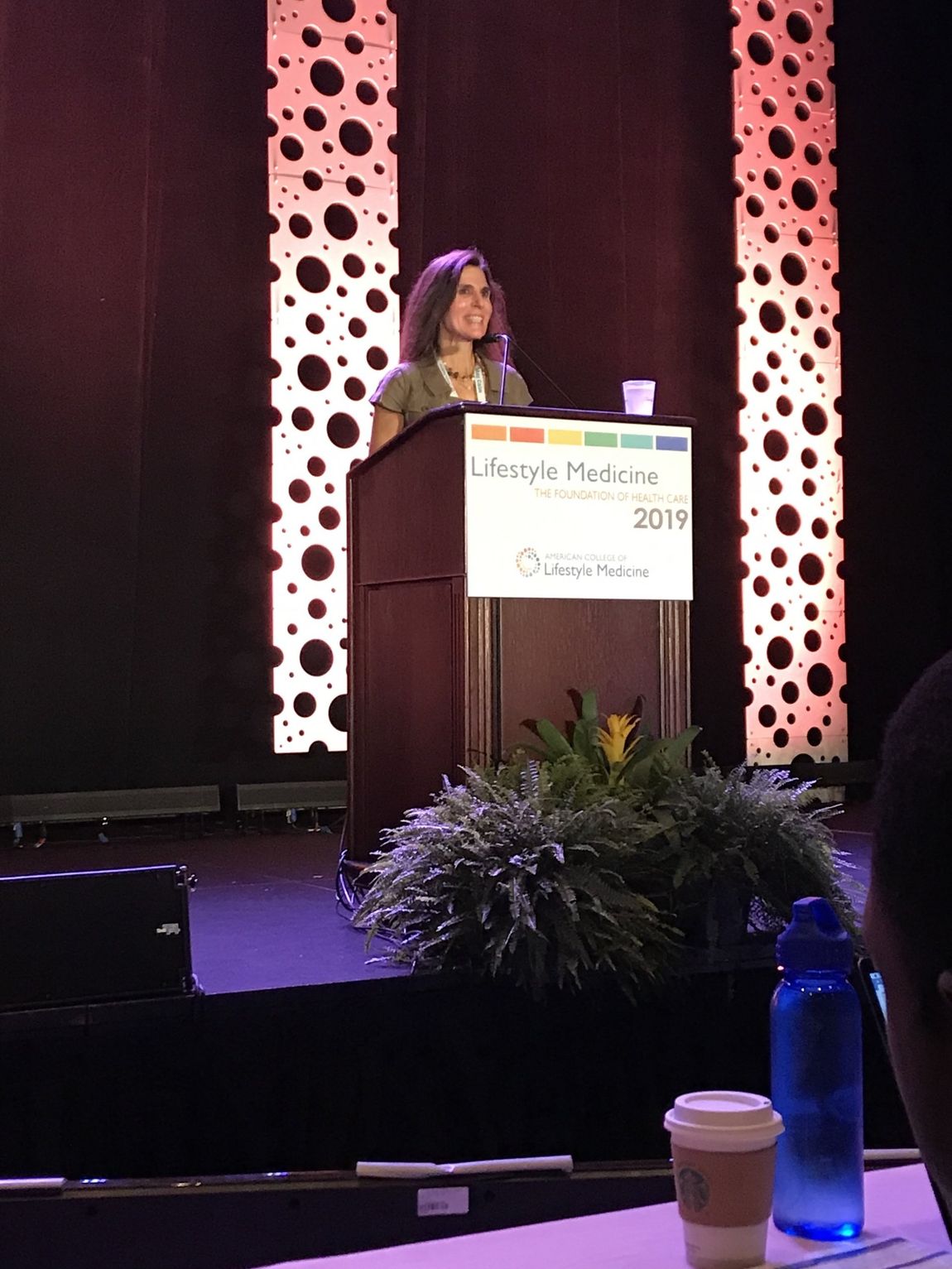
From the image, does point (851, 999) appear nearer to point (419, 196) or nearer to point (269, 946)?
point (269, 946)

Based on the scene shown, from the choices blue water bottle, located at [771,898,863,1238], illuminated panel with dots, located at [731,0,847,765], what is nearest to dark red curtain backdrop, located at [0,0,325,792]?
illuminated panel with dots, located at [731,0,847,765]

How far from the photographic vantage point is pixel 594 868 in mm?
2320

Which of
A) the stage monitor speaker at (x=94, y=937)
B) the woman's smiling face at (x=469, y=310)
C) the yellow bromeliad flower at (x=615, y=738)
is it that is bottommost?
the stage monitor speaker at (x=94, y=937)

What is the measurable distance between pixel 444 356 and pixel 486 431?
1068 mm

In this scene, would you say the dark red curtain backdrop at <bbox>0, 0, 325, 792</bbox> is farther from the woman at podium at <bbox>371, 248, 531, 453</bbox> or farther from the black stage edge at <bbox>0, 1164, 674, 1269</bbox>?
the black stage edge at <bbox>0, 1164, 674, 1269</bbox>

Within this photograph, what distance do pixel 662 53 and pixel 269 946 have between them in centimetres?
478

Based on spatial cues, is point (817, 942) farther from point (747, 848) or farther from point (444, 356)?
point (444, 356)

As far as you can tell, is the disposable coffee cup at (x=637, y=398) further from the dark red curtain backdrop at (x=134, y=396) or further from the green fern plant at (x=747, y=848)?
the dark red curtain backdrop at (x=134, y=396)

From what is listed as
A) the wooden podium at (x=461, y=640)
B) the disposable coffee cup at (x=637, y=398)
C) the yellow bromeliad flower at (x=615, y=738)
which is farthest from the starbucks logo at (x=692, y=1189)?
the disposable coffee cup at (x=637, y=398)

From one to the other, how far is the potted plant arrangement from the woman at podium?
1271mm

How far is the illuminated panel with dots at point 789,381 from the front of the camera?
6125mm

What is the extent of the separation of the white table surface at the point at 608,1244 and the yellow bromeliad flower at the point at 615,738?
5.40 ft

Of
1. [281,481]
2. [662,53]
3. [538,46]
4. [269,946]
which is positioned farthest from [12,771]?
[662,53]

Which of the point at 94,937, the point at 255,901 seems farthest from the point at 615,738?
the point at 255,901
